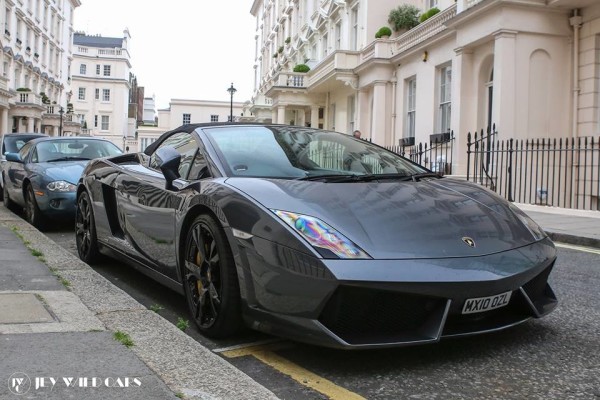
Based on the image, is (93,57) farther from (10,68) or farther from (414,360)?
(414,360)

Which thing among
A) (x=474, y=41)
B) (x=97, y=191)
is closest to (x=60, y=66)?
(x=474, y=41)

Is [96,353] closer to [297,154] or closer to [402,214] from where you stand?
[402,214]

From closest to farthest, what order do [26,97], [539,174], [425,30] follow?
[539,174], [425,30], [26,97]

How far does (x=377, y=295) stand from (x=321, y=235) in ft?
1.27

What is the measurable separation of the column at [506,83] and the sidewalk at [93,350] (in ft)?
37.8

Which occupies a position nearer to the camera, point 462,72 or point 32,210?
point 32,210

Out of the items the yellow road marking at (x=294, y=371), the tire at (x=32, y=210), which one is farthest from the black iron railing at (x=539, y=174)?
the yellow road marking at (x=294, y=371)

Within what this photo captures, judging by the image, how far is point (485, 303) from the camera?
2.71 m

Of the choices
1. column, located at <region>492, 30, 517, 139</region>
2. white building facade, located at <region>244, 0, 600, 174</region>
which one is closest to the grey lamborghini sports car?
column, located at <region>492, 30, 517, 139</region>

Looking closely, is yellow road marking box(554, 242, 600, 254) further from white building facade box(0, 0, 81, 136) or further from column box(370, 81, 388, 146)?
white building facade box(0, 0, 81, 136)

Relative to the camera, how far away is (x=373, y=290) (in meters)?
2.56

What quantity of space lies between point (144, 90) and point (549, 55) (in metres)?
128

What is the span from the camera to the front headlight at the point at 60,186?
777 centimetres

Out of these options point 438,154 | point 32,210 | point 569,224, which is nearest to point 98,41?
point 438,154
